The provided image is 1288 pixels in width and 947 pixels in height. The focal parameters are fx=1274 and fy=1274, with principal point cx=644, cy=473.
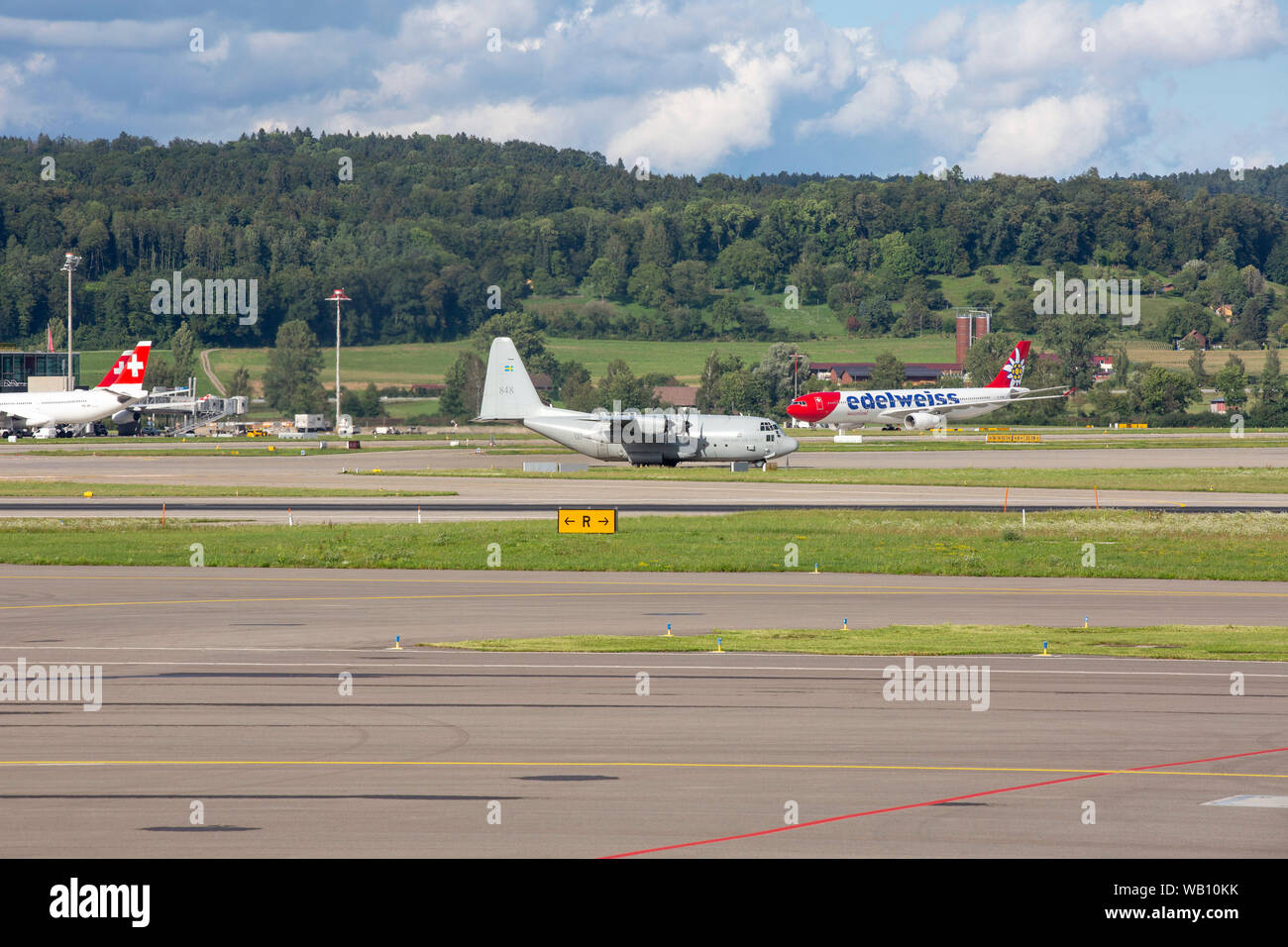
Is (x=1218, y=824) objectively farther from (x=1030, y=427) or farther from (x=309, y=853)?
(x=1030, y=427)

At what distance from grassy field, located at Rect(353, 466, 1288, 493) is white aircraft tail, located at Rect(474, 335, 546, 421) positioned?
6407 mm

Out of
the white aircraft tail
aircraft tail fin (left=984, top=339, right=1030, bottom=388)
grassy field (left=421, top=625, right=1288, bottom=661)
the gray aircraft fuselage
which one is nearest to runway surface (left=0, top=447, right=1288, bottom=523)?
the white aircraft tail

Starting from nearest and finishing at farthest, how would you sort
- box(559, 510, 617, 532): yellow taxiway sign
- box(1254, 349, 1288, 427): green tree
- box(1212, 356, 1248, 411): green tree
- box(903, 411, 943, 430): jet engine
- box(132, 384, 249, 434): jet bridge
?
box(559, 510, 617, 532): yellow taxiway sign < box(903, 411, 943, 430): jet engine < box(132, 384, 249, 434): jet bridge < box(1254, 349, 1288, 427): green tree < box(1212, 356, 1248, 411): green tree

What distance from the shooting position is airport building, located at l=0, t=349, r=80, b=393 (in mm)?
160750

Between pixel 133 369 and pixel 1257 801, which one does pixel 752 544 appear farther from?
pixel 133 369

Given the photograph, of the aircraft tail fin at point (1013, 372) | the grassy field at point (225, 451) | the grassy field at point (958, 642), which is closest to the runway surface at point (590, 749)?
the grassy field at point (958, 642)

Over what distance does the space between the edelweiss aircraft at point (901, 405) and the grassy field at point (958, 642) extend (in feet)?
336

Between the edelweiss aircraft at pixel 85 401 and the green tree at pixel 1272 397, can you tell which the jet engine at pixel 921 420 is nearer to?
the green tree at pixel 1272 397

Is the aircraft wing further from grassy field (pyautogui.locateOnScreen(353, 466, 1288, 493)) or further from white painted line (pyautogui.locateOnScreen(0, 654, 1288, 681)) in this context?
white painted line (pyautogui.locateOnScreen(0, 654, 1288, 681))

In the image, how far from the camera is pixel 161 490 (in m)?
66.1

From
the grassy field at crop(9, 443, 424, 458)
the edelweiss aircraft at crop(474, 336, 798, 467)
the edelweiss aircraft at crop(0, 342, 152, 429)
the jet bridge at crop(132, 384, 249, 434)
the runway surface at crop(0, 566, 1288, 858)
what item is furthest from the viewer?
the jet bridge at crop(132, 384, 249, 434)

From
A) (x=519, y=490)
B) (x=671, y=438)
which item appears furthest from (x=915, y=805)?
(x=671, y=438)

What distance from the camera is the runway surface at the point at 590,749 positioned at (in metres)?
13.3

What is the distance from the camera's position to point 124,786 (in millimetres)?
14914
